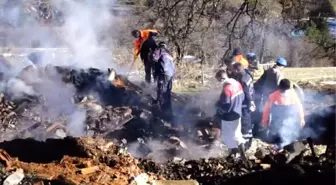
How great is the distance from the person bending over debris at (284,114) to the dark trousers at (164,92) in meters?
2.81

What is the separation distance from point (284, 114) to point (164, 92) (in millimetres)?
3462

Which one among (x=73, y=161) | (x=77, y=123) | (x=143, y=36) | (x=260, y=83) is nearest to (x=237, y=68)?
(x=260, y=83)

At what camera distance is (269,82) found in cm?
1105

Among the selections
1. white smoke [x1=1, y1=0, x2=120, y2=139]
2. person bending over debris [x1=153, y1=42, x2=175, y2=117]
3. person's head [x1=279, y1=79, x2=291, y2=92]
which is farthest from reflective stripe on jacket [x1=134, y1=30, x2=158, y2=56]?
person's head [x1=279, y1=79, x2=291, y2=92]

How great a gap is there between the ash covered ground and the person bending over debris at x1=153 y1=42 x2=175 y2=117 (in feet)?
0.88

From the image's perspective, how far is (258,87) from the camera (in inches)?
446

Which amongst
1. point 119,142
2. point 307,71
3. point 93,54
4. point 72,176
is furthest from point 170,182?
point 307,71

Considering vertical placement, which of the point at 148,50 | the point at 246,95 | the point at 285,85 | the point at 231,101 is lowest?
the point at 148,50

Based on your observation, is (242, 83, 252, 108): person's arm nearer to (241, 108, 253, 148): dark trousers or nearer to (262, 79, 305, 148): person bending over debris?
(241, 108, 253, 148): dark trousers

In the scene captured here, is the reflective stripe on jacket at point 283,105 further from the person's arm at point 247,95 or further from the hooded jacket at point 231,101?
the hooded jacket at point 231,101

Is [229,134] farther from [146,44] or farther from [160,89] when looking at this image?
[146,44]

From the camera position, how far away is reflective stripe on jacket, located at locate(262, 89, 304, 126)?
9789mm

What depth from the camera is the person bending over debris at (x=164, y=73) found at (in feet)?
40.1

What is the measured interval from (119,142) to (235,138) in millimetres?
2386
